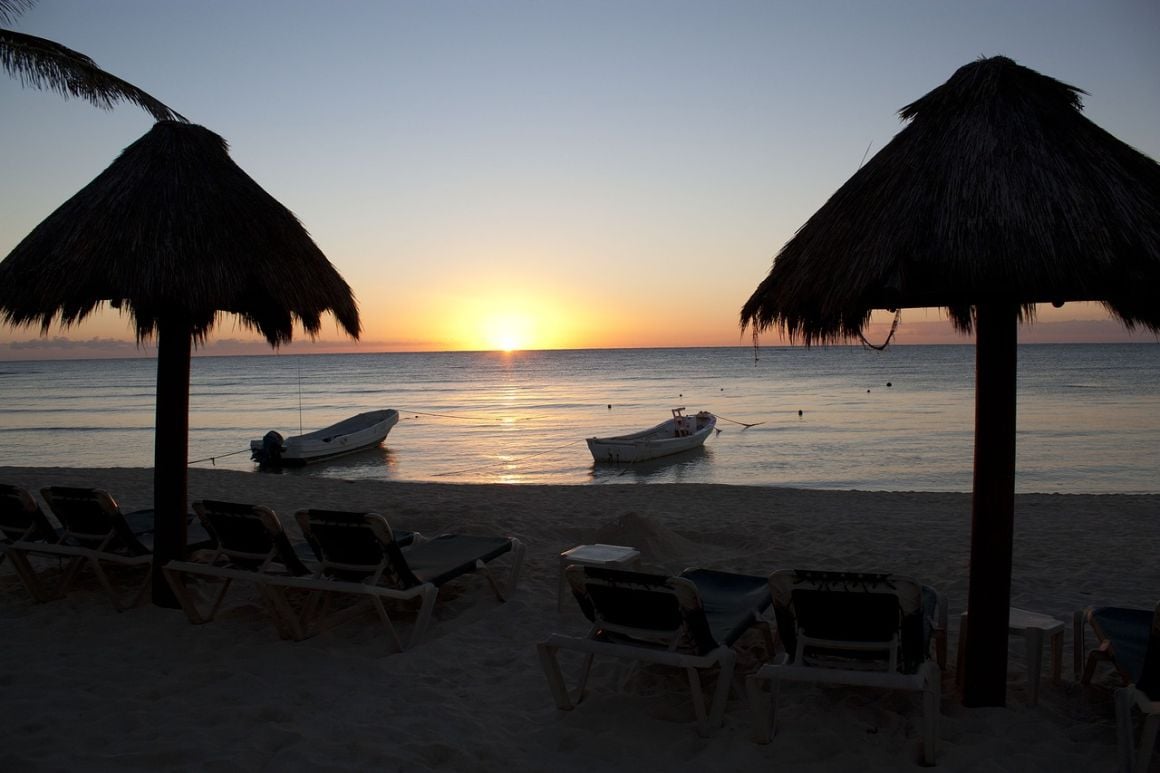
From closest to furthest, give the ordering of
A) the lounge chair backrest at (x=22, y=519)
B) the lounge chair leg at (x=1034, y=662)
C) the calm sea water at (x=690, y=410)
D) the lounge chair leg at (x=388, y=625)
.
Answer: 1. the lounge chair leg at (x=1034, y=662)
2. the lounge chair leg at (x=388, y=625)
3. the lounge chair backrest at (x=22, y=519)
4. the calm sea water at (x=690, y=410)

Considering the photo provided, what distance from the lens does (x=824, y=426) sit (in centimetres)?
2875

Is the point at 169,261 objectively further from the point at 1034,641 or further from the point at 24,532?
the point at 1034,641

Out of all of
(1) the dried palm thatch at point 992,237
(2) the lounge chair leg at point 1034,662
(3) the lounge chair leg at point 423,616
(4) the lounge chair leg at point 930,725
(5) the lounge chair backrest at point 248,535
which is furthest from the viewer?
(5) the lounge chair backrest at point 248,535

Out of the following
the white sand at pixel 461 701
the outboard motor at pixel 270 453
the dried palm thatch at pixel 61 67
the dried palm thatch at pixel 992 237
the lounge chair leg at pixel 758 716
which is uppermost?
the dried palm thatch at pixel 61 67

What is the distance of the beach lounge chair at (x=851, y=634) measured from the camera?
10.3ft

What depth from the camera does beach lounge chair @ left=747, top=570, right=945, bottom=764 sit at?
3.15 meters

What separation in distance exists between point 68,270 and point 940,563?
674cm

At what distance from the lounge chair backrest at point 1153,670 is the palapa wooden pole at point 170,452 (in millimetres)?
5110

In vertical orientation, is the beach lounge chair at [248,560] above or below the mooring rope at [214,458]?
above

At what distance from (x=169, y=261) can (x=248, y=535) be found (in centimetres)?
170

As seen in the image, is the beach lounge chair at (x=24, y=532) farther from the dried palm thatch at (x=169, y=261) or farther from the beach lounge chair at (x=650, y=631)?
the beach lounge chair at (x=650, y=631)

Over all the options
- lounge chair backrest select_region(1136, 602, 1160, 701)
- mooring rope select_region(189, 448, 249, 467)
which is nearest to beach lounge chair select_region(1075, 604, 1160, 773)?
lounge chair backrest select_region(1136, 602, 1160, 701)

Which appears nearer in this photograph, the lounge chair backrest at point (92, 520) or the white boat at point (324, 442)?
the lounge chair backrest at point (92, 520)

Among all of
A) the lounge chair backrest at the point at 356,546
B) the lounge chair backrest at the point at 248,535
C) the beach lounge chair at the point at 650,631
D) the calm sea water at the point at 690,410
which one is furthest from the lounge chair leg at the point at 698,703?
the calm sea water at the point at 690,410
